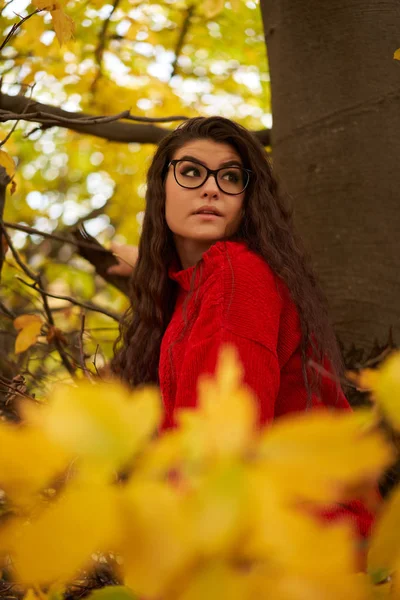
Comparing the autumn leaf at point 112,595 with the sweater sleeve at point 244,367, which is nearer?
the autumn leaf at point 112,595

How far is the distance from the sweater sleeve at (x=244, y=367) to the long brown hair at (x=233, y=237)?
0.21 m

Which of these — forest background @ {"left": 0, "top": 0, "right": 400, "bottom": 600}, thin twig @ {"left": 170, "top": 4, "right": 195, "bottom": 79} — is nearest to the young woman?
forest background @ {"left": 0, "top": 0, "right": 400, "bottom": 600}

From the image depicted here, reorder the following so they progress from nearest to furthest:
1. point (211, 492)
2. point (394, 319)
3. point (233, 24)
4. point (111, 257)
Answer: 1. point (211, 492)
2. point (394, 319)
3. point (111, 257)
4. point (233, 24)

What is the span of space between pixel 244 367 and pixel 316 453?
947 millimetres

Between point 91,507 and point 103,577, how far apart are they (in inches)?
50.3

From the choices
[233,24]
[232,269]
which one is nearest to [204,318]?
[232,269]

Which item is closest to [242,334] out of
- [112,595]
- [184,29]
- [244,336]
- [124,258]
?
[244,336]

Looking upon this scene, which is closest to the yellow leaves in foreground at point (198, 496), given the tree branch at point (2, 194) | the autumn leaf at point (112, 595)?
the autumn leaf at point (112, 595)

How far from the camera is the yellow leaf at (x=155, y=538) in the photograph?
16.1 inches

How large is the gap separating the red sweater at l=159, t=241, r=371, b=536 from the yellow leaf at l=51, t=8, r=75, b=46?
0.63 meters

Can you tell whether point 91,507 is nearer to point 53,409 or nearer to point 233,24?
point 53,409

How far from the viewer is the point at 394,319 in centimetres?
212

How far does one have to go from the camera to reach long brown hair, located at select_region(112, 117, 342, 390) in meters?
1.68

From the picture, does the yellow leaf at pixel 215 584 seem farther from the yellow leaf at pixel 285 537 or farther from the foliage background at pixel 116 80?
the foliage background at pixel 116 80
